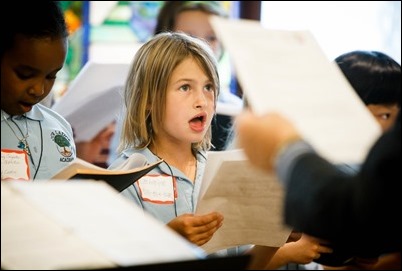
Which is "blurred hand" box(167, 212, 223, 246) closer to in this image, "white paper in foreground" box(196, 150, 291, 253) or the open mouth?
"white paper in foreground" box(196, 150, 291, 253)

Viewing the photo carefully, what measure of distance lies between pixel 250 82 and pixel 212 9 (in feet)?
9.94

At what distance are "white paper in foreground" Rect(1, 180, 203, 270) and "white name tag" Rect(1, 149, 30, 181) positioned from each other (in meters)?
0.64

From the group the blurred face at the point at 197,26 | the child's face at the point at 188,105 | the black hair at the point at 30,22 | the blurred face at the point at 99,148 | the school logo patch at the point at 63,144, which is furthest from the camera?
the blurred face at the point at 197,26

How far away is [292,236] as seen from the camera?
2348mm

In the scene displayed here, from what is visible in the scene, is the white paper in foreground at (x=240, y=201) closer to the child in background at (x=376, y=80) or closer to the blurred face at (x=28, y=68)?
the blurred face at (x=28, y=68)

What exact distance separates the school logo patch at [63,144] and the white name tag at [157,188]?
0.20 m

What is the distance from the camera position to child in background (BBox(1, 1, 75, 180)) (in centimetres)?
184

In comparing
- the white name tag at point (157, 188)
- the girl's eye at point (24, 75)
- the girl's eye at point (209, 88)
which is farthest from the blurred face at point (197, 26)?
the girl's eye at point (24, 75)

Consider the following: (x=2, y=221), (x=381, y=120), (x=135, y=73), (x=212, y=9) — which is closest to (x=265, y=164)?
(x=2, y=221)

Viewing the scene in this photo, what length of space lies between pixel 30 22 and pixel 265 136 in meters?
0.81

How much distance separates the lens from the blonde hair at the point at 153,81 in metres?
2.43

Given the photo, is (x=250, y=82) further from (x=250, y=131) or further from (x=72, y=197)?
(x=72, y=197)

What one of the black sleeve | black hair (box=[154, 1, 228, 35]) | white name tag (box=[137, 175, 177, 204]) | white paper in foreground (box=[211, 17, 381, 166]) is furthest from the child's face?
black hair (box=[154, 1, 228, 35])

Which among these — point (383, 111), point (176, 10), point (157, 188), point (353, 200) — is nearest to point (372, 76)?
point (383, 111)
